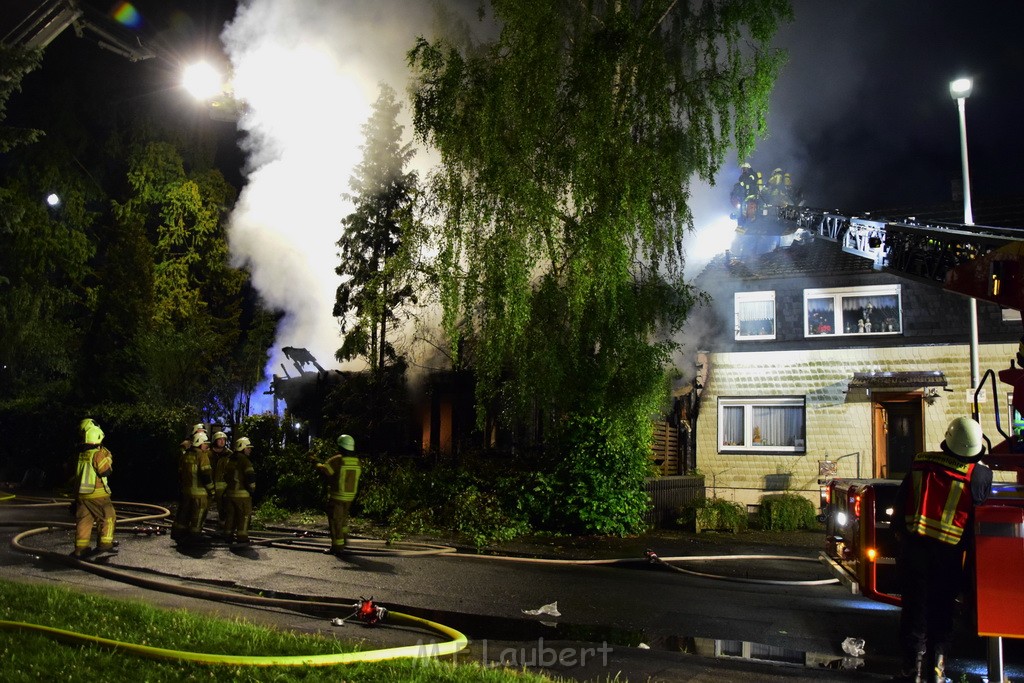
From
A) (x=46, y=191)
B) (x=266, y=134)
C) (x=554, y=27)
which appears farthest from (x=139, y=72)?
(x=554, y=27)

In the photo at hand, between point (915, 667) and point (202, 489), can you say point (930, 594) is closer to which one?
point (915, 667)

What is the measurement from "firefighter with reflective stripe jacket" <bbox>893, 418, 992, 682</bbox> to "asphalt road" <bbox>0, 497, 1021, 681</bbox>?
1.76 ft

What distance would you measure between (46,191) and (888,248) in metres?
30.0

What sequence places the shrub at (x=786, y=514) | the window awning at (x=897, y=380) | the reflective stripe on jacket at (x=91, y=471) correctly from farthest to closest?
the window awning at (x=897, y=380) < the shrub at (x=786, y=514) < the reflective stripe on jacket at (x=91, y=471)

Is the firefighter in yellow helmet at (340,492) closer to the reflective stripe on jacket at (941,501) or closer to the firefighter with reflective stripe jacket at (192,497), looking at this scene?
the firefighter with reflective stripe jacket at (192,497)

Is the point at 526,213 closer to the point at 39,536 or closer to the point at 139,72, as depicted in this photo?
the point at 39,536

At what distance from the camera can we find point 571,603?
8523mm

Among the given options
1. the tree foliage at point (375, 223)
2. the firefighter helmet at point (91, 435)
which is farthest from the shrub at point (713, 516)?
the firefighter helmet at point (91, 435)

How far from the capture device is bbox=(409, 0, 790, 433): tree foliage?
13.4 metres

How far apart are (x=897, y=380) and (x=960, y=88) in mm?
6193

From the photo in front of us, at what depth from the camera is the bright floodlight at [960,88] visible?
1440 centimetres

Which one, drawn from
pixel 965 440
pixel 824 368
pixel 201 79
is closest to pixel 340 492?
pixel 201 79

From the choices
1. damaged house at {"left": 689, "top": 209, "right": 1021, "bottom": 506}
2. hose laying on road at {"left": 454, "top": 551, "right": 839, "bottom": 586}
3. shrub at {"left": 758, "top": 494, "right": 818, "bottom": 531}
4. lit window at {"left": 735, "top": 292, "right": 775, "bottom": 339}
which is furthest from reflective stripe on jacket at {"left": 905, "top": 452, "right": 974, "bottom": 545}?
lit window at {"left": 735, "top": 292, "right": 775, "bottom": 339}

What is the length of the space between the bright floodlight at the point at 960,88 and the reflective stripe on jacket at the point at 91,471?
14.5 m
